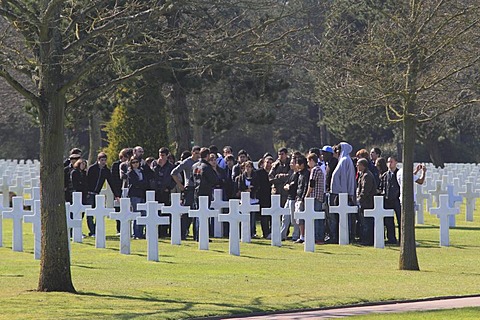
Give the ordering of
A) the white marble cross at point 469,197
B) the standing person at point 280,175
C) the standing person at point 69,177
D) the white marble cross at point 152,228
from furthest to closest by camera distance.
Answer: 1. the white marble cross at point 469,197
2. the standing person at point 280,175
3. the standing person at point 69,177
4. the white marble cross at point 152,228

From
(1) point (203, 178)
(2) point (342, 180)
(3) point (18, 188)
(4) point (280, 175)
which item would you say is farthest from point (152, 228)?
(3) point (18, 188)

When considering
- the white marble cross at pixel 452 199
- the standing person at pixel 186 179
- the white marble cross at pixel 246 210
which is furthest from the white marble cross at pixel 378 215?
the white marble cross at pixel 452 199

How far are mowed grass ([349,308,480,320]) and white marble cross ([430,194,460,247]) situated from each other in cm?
804

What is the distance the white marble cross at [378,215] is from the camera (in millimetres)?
20453

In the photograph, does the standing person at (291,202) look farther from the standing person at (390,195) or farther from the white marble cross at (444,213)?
the white marble cross at (444,213)

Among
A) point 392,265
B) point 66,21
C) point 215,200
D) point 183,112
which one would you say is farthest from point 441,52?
point 183,112

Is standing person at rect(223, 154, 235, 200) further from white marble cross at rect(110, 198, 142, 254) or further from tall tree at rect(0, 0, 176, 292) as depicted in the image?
tall tree at rect(0, 0, 176, 292)

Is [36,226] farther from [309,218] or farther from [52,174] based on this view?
[309,218]

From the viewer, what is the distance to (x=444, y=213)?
20.6 metres

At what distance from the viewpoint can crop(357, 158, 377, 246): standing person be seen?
71.2ft

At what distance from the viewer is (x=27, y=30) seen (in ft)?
45.8

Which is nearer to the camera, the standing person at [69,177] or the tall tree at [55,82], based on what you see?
the tall tree at [55,82]

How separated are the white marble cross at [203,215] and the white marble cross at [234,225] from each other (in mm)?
279

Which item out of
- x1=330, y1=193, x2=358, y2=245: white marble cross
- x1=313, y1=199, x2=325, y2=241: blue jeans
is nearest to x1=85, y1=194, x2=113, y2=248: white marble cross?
x1=313, y1=199, x2=325, y2=241: blue jeans
